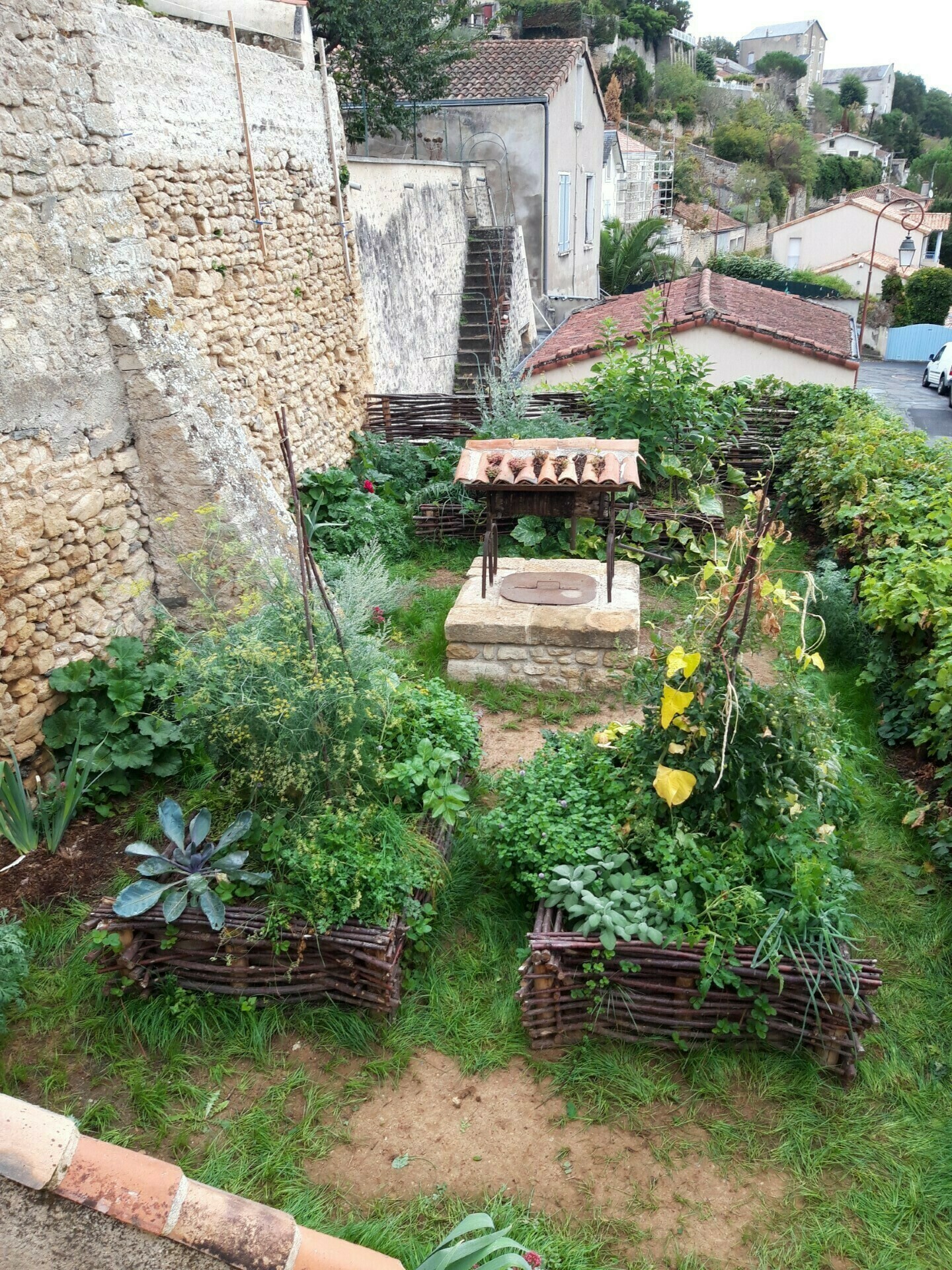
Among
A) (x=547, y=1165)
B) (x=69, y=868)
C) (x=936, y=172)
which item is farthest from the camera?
(x=936, y=172)

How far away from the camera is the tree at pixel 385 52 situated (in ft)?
40.4

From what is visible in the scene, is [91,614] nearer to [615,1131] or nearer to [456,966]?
[456,966]

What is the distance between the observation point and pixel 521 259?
57.5 ft

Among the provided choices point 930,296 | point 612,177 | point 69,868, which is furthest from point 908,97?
point 69,868

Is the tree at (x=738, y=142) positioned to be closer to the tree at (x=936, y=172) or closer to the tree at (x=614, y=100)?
the tree at (x=614, y=100)

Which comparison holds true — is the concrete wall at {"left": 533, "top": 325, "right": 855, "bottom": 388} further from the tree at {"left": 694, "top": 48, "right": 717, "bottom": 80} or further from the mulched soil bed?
the tree at {"left": 694, "top": 48, "right": 717, "bottom": 80}

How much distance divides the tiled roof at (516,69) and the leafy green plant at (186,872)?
56.0ft

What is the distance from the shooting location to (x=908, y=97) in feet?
246

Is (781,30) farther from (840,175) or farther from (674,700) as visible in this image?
(674,700)

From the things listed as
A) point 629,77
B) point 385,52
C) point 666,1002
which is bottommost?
point 666,1002

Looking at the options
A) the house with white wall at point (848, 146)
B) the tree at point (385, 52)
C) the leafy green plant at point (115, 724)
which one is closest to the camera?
the leafy green plant at point (115, 724)

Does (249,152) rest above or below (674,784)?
above

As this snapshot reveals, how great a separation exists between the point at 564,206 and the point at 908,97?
242 feet

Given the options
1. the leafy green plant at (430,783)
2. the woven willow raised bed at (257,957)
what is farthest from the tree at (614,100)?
the woven willow raised bed at (257,957)
